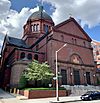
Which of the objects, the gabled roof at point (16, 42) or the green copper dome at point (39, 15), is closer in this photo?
the gabled roof at point (16, 42)

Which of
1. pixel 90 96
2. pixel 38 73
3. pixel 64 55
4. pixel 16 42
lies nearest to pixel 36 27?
pixel 16 42

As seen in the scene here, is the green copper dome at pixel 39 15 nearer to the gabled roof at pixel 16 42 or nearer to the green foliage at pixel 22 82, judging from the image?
the gabled roof at pixel 16 42

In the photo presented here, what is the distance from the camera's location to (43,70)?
32281mm

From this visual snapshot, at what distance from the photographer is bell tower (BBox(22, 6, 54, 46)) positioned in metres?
54.9

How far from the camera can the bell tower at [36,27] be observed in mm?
54938

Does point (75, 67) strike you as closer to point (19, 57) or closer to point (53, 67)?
point (53, 67)

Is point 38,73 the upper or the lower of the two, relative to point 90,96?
upper

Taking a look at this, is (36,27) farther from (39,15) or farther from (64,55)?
(64,55)

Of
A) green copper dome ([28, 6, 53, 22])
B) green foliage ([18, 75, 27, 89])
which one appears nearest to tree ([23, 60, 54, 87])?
green foliage ([18, 75, 27, 89])

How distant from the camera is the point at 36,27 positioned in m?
56.4

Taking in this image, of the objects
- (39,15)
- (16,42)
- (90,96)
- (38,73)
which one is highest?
(39,15)

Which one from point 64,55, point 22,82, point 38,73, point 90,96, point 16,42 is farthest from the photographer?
point 16,42

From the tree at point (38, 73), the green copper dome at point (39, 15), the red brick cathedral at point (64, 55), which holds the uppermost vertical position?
the green copper dome at point (39, 15)

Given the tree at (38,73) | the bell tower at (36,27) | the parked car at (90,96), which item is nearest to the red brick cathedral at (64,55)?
the tree at (38,73)
